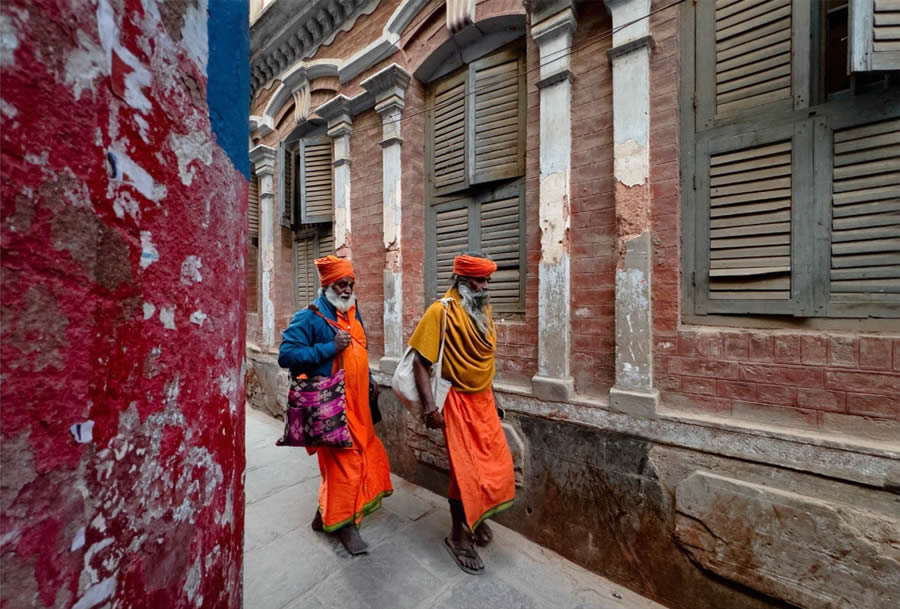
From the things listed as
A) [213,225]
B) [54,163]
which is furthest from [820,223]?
[54,163]

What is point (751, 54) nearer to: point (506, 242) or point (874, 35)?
point (874, 35)

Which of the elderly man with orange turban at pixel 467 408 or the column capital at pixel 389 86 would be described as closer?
the elderly man with orange turban at pixel 467 408

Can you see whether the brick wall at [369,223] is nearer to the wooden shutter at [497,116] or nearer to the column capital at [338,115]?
the column capital at [338,115]

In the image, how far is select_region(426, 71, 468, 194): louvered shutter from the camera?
3.48 metres

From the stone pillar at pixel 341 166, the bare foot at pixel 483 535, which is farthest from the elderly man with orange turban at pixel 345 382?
the stone pillar at pixel 341 166

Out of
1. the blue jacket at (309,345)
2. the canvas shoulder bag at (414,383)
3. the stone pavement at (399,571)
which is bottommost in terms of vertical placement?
the stone pavement at (399,571)

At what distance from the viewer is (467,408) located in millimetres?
2365

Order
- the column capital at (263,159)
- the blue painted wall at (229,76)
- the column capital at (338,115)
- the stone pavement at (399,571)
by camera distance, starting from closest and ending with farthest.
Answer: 1. the blue painted wall at (229,76)
2. the stone pavement at (399,571)
3. the column capital at (338,115)
4. the column capital at (263,159)

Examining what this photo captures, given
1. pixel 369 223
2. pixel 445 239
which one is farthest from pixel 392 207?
pixel 445 239

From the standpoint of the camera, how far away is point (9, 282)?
0.40 m

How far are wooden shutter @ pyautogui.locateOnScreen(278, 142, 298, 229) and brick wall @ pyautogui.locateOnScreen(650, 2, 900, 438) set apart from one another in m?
4.43

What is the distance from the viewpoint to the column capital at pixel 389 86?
3633 mm

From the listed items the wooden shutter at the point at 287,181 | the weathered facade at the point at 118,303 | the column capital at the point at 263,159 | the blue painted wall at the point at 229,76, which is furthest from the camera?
the column capital at the point at 263,159

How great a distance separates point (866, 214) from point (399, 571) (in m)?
3.20
